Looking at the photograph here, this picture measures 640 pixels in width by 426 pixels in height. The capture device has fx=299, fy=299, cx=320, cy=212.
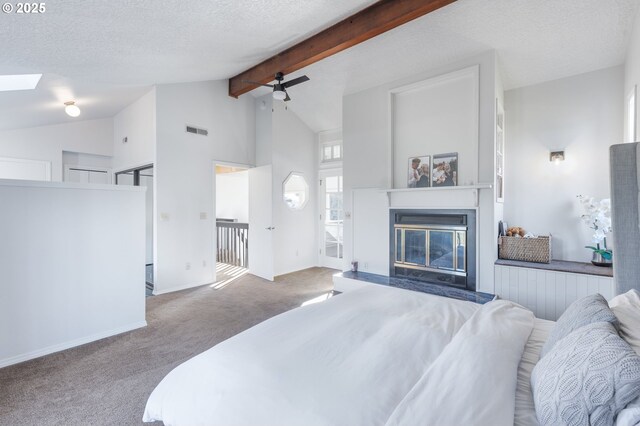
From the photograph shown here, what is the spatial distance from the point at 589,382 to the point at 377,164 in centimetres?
374

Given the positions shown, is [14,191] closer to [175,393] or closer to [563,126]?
[175,393]

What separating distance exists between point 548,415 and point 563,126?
12.7 ft

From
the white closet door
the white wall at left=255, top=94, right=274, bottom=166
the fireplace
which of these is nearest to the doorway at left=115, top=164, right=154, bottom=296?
the white closet door

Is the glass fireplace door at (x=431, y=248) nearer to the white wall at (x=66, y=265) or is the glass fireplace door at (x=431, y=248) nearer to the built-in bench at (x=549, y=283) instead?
the built-in bench at (x=549, y=283)

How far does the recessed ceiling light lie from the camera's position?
10.4ft

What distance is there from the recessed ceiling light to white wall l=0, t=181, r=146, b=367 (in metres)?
1.53

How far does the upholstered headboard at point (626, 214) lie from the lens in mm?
1729

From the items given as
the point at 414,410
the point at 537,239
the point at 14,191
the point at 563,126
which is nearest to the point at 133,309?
the point at 14,191

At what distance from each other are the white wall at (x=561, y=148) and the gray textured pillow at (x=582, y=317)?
2709mm

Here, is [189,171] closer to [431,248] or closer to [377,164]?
[377,164]

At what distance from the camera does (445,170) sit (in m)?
3.80

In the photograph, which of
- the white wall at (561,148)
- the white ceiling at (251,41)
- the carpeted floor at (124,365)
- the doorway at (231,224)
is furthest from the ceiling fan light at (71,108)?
the white wall at (561,148)

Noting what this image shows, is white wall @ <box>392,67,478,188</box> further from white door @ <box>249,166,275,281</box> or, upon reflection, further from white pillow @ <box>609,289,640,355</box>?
white door @ <box>249,166,275,281</box>

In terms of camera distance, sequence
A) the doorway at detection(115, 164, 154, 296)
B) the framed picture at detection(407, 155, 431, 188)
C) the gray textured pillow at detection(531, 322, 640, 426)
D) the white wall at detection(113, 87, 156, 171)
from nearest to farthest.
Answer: the gray textured pillow at detection(531, 322, 640, 426)
the framed picture at detection(407, 155, 431, 188)
the white wall at detection(113, 87, 156, 171)
the doorway at detection(115, 164, 154, 296)
